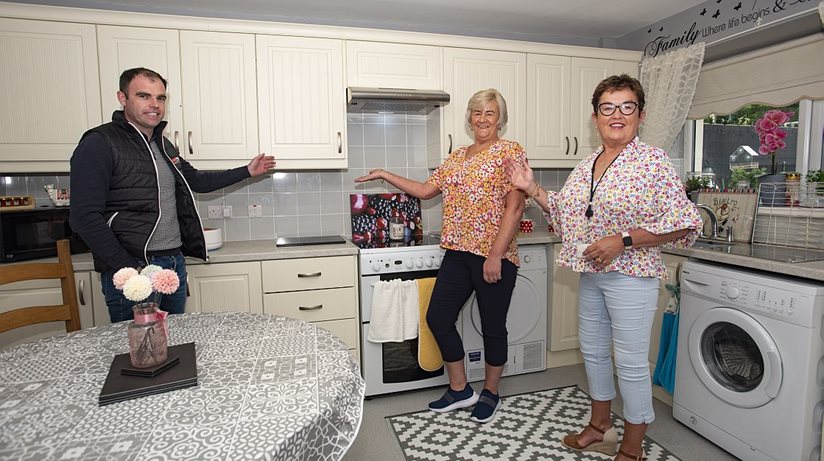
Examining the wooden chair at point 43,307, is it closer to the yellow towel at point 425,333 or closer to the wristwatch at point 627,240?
the yellow towel at point 425,333

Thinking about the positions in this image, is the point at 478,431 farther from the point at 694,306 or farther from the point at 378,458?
the point at 694,306

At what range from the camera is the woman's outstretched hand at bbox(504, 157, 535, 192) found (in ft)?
6.80

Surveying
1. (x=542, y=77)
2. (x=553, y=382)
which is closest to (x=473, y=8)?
(x=542, y=77)

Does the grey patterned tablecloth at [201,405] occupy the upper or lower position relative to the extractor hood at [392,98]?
lower

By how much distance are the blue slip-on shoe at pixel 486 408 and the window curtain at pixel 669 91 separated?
1.93 metres

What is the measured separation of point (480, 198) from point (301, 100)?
123 cm

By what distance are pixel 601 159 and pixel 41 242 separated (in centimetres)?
263

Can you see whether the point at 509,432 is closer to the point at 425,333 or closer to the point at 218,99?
the point at 425,333

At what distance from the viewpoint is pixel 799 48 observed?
8.19 feet

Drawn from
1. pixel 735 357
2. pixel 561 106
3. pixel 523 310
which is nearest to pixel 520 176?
pixel 523 310

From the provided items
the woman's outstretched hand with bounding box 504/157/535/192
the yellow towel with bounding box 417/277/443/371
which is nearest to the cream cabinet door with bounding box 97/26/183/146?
the yellow towel with bounding box 417/277/443/371

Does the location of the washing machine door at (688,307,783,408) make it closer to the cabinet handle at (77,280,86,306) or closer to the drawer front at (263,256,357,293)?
the drawer front at (263,256,357,293)

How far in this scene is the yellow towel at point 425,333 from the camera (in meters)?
2.64

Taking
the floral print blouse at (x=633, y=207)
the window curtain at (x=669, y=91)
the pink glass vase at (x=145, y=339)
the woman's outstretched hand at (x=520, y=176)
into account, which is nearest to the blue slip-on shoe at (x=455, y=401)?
the floral print blouse at (x=633, y=207)
